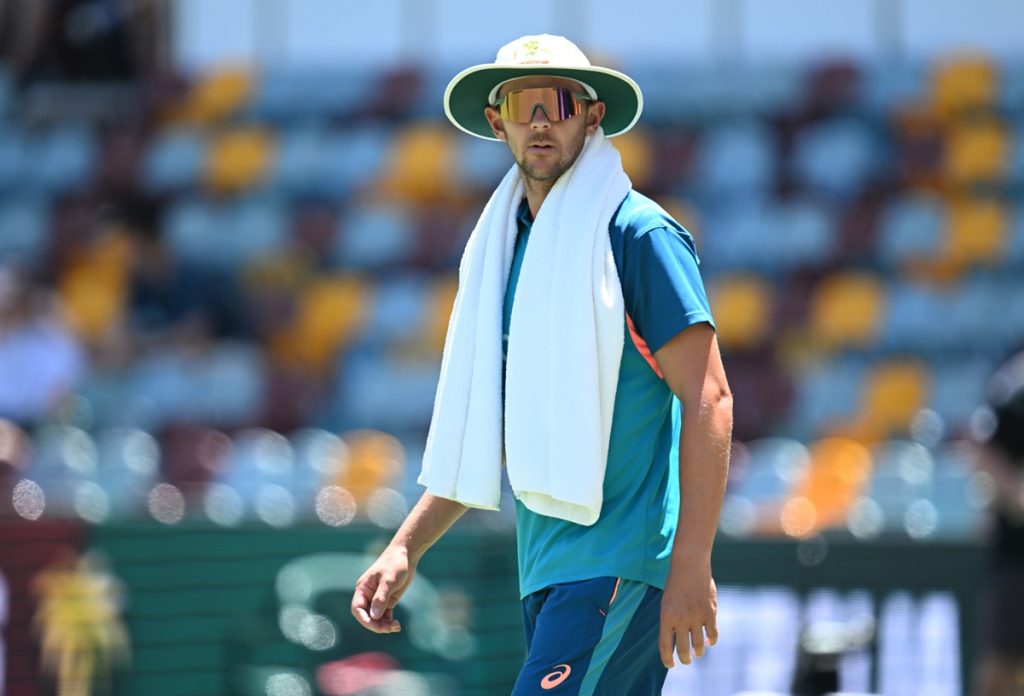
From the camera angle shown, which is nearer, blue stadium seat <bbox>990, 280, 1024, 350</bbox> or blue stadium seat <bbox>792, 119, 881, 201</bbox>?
blue stadium seat <bbox>990, 280, 1024, 350</bbox>

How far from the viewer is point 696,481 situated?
3.08 m

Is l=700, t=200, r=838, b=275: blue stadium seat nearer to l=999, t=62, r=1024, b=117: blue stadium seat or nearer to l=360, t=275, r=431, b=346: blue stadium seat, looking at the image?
l=999, t=62, r=1024, b=117: blue stadium seat

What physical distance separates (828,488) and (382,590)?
5.30 metres

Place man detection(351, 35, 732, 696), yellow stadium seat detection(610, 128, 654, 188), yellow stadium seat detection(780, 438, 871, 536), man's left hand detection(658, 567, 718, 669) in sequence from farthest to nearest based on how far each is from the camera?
yellow stadium seat detection(610, 128, 654, 188) → yellow stadium seat detection(780, 438, 871, 536) → man detection(351, 35, 732, 696) → man's left hand detection(658, 567, 718, 669)

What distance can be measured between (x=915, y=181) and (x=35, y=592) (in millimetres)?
7000

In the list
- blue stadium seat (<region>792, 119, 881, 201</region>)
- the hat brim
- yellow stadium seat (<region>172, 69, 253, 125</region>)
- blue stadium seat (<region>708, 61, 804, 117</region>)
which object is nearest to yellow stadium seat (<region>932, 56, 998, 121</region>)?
blue stadium seat (<region>792, 119, 881, 201</region>)

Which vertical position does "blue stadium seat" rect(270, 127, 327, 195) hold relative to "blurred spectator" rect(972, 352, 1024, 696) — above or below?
above

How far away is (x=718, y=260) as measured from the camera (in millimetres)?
11453

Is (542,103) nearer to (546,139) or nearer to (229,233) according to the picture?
(546,139)

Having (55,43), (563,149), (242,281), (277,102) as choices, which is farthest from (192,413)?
(563,149)

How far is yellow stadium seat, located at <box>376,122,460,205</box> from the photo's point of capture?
41.7 ft

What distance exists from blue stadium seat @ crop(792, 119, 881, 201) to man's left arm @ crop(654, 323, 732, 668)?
879 cm

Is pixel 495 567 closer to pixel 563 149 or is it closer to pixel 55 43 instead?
pixel 563 149

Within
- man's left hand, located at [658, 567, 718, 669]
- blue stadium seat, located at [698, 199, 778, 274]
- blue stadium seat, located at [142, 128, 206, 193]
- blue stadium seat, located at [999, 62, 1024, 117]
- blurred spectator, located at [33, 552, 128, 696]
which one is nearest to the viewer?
man's left hand, located at [658, 567, 718, 669]
